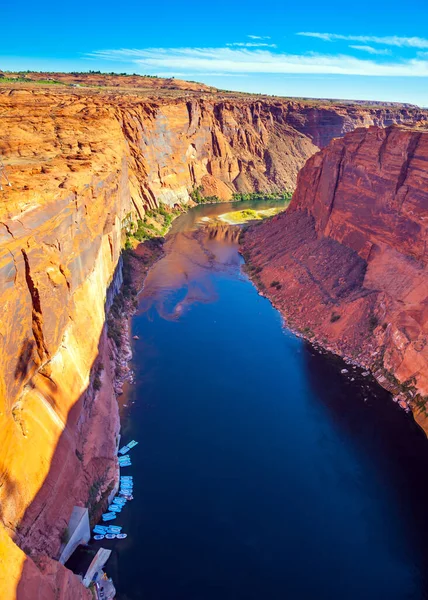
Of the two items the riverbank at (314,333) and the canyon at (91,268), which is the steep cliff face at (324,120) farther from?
the riverbank at (314,333)

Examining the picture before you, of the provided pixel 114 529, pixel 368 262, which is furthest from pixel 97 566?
pixel 368 262

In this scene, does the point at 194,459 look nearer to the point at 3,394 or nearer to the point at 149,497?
the point at 149,497

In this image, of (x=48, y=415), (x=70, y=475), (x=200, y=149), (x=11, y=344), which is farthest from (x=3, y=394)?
(x=200, y=149)

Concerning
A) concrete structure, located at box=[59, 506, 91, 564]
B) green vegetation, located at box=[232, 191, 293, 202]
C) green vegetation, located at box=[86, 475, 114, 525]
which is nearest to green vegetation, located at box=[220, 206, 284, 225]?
green vegetation, located at box=[232, 191, 293, 202]

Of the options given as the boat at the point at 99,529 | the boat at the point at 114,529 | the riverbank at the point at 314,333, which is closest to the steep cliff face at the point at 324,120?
the riverbank at the point at 314,333

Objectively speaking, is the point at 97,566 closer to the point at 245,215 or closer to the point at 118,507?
the point at 118,507

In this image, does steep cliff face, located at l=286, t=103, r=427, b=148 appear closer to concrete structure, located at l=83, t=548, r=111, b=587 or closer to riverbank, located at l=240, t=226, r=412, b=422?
riverbank, located at l=240, t=226, r=412, b=422
